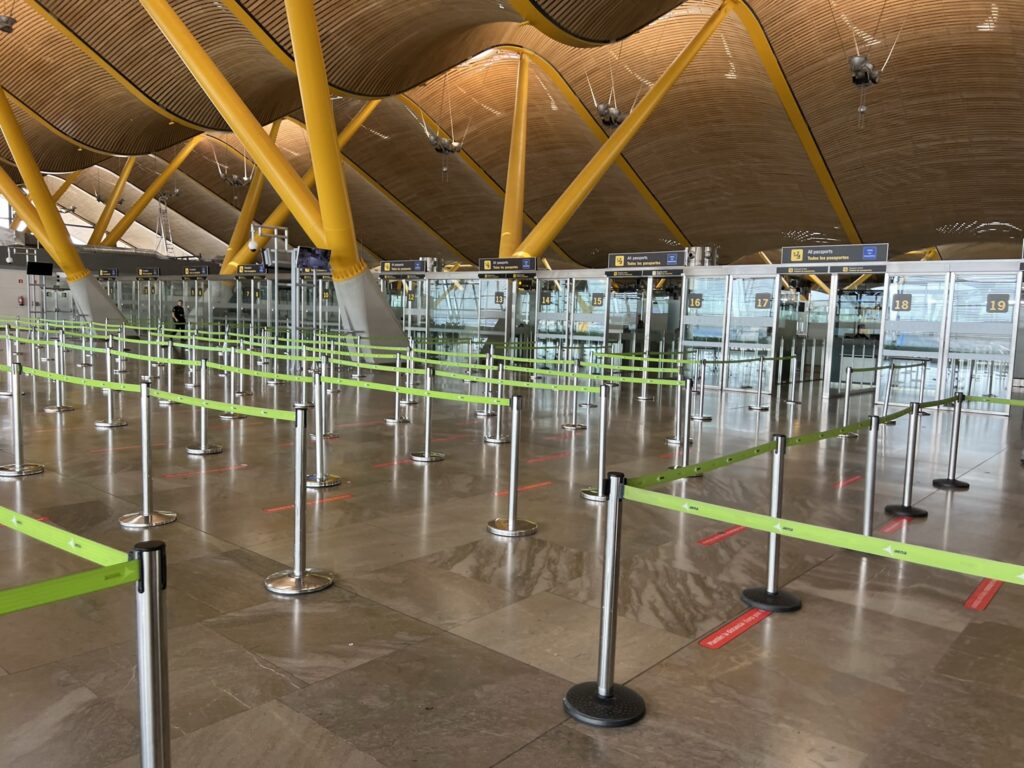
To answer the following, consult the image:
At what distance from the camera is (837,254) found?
705 inches

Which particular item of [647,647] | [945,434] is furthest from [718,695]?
[945,434]

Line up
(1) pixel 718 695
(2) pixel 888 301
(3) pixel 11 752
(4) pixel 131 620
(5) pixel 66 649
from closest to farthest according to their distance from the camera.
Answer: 1. (3) pixel 11 752
2. (1) pixel 718 695
3. (5) pixel 66 649
4. (4) pixel 131 620
5. (2) pixel 888 301

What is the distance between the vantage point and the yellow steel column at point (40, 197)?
26633 mm

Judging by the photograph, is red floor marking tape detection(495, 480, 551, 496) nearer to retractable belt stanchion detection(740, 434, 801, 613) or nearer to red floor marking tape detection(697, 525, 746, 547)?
red floor marking tape detection(697, 525, 746, 547)

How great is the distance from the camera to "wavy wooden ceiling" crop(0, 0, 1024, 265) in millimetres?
22578

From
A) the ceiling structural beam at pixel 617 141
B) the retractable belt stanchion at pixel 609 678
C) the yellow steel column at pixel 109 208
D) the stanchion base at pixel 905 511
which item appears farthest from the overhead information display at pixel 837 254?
the yellow steel column at pixel 109 208

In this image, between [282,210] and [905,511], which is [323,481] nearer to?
[905,511]

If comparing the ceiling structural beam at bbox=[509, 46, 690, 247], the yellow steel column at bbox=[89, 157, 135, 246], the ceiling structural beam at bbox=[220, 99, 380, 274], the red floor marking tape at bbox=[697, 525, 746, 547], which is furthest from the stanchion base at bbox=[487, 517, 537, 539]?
the yellow steel column at bbox=[89, 157, 135, 246]

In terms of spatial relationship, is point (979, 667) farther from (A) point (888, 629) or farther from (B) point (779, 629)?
(B) point (779, 629)

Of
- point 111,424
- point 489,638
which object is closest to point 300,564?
A: point 489,638

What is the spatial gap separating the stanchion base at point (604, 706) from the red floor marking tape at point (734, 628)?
32.1 inches

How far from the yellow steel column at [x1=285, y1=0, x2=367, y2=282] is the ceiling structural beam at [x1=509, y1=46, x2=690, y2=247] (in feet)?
46.5

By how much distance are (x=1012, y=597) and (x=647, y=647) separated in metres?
2.75

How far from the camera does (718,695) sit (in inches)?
145
